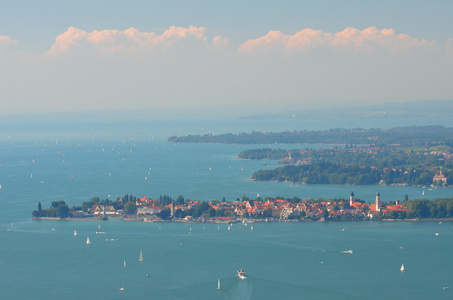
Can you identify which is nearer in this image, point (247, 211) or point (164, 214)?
point (164, 214)

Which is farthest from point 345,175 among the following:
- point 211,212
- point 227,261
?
point 227,261

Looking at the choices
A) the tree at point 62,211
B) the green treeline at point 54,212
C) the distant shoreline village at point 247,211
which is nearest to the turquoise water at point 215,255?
the green treeline at point 54,212

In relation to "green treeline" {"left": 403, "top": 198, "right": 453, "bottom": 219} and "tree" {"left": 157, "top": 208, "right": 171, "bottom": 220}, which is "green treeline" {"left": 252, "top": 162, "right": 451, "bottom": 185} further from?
"tree" {"left": 157, "top": 208, "right": 171, "bottom": 220}

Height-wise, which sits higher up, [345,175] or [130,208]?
[345,175]

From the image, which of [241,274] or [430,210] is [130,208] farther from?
[241,274]

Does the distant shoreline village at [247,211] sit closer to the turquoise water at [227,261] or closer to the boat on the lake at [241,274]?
the turquoise water at [227,261]

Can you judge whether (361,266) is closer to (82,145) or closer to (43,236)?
(43,236)

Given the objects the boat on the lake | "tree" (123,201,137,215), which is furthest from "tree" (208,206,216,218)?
the boat on the lake
